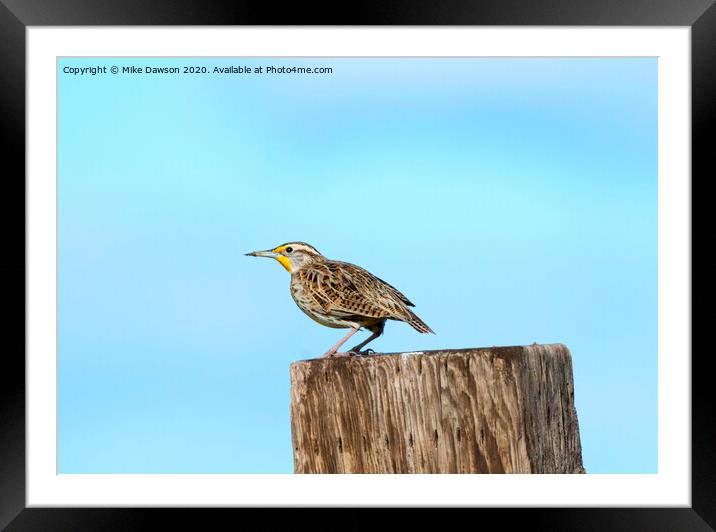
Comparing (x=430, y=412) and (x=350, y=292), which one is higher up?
(x=350, y=292)

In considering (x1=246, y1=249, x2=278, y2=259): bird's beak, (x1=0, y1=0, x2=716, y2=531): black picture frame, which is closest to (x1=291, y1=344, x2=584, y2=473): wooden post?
(x1=0, y1=0, x2=716, y2=531): black picture frame

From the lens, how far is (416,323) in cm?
707

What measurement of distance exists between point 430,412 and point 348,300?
2.95 meters

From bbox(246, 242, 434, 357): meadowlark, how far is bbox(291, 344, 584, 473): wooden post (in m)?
1.98

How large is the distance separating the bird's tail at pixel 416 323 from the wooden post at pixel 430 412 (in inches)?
77.6

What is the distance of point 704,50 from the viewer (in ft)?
19.2

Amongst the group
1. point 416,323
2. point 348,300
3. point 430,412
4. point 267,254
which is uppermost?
point 267,254

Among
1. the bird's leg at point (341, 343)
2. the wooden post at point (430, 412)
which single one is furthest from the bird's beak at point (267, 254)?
the wooden post at point (430, 412)

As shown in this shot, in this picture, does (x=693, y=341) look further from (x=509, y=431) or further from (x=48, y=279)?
(x=48, y=279)

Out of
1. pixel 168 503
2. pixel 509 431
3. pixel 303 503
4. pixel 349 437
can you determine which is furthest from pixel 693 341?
pixel 168 503

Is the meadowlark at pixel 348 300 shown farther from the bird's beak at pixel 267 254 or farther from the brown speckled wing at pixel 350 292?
the bird's beak at pixel 267 254

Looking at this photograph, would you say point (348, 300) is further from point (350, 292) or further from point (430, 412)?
point (430, 412)

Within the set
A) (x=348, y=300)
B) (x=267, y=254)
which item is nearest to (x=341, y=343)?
(x=348, y=300)

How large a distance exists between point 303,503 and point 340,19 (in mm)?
3858
